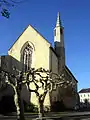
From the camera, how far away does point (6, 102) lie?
4969 centimetres

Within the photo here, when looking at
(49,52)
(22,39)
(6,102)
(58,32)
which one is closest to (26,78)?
(6,102)

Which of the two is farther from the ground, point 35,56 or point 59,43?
point 59,43

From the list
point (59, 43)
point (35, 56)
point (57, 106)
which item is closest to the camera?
point (57, 106)

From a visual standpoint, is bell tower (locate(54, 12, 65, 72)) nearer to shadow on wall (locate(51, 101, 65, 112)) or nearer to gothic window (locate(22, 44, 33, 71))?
gothic window (locate(22, 44, 33, 71))

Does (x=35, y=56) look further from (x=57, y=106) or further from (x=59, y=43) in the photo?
(x=57, y=106)

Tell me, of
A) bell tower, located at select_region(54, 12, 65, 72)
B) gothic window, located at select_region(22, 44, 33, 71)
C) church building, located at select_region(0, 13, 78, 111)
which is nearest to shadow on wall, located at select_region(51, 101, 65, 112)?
church building, located at select_region(0, 13, 78, 111)

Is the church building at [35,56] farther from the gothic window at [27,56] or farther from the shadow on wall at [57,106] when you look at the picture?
the shadow on wall at [57,106]

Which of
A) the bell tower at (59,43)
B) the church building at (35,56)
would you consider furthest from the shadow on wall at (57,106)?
the bell tower at (59,43)

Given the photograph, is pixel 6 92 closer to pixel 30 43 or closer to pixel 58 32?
pixel 30 43

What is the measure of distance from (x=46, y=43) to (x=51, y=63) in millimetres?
4428

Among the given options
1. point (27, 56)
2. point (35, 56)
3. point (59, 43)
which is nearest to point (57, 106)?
point (35, 56)

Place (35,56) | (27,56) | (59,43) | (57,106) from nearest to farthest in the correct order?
(57,106)
(35,56)
(27,56)
(59,43)

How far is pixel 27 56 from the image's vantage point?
186 ft

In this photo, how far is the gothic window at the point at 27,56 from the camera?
183 feet
